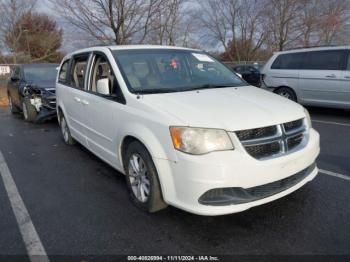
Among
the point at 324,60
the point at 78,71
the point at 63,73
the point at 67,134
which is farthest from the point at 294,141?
the point at 324,60

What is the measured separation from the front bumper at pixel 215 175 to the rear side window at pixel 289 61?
20.6ft

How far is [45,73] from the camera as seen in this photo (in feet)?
31.0

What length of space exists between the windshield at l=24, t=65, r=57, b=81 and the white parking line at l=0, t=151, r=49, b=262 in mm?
5206

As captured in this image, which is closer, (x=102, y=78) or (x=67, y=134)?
(x=102, y=78)

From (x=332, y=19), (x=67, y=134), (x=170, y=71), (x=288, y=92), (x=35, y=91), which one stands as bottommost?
(x=67, y=134)

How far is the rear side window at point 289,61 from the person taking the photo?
8547mm

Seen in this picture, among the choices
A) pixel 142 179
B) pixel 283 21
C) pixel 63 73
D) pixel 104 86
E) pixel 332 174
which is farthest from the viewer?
pixel 283 21

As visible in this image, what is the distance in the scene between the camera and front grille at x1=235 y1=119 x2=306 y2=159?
284 centimetres

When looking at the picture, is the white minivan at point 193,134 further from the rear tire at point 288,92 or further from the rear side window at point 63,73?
the rear tire at point 288,92

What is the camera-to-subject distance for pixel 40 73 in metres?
9.41

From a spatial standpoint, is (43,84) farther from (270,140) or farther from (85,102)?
(270,140)

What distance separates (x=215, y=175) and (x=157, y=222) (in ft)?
2.82

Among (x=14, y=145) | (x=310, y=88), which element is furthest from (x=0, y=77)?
(x=310, y=88)

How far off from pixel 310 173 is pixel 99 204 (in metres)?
2.28
